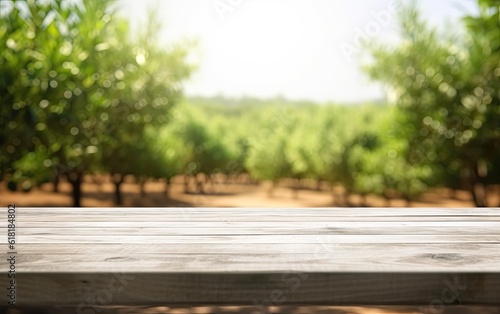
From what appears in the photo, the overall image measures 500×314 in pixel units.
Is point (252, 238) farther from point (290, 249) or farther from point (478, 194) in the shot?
point (478, 194)

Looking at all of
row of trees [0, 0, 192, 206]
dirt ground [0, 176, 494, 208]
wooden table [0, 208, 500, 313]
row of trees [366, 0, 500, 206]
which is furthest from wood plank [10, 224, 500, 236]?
dirt ground [0, 176, 494, 208]

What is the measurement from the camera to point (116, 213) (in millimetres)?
2930

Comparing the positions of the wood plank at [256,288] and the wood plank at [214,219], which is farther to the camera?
the wood plank at [214,219]

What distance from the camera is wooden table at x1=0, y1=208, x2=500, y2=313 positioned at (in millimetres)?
1604

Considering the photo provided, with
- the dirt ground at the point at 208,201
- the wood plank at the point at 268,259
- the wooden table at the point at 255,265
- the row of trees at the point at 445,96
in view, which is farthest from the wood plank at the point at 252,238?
the dirt ground at the point at 208,201

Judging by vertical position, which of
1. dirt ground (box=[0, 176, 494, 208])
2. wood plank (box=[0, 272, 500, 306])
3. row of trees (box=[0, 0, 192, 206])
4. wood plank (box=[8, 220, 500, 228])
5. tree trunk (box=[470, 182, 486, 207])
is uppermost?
row of trees (box=[0, 0, 192, 206])

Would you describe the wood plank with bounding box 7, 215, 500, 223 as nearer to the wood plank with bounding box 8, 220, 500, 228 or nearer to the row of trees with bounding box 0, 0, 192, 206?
the wood plank with bounding box 8, 220, 500, 228

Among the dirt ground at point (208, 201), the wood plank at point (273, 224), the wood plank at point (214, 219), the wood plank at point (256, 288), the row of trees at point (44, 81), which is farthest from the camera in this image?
the dirt ground at point (208, 201)

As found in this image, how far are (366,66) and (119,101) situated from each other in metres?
6.39

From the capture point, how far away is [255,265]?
1684mm

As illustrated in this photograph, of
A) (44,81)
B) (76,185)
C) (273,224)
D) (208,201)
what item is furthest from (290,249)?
(208,201)

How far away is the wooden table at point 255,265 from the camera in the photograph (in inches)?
63.2

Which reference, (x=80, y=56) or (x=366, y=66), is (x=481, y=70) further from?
(x=80, y=56)

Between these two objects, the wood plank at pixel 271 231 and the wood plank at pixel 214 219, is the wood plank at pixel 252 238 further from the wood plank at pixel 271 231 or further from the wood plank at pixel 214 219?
the wood plank at pixel 214 219
